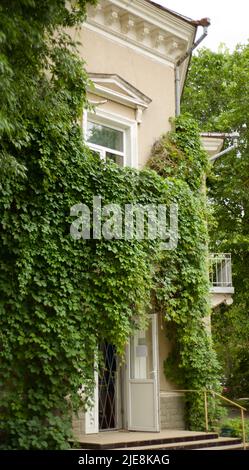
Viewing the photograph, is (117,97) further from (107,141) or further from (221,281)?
(221,281)

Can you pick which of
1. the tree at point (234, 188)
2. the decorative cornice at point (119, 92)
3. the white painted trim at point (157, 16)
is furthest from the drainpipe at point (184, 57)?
the tree at point (234, 188)

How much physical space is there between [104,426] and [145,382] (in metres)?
1.17

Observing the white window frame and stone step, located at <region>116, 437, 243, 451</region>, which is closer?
stone step, located at <region>116, 437, 243, 451</region>

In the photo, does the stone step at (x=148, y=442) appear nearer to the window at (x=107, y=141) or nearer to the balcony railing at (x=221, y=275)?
the window at (x=107, y=141)

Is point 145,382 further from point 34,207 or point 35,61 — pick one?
point 35,61

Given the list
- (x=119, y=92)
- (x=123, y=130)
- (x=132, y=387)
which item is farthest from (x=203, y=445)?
(x=119, y=92)

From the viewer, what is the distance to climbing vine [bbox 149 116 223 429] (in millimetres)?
→ 11742

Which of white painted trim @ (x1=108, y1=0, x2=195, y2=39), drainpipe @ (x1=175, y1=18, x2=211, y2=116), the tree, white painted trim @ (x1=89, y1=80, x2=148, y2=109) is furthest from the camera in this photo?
the tree

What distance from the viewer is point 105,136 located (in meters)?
12.6

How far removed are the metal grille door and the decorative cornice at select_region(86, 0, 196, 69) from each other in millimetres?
6672

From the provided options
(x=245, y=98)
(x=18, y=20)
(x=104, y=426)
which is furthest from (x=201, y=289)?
(x=245, y=98)

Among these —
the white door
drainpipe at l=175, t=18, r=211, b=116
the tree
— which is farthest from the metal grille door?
the tree

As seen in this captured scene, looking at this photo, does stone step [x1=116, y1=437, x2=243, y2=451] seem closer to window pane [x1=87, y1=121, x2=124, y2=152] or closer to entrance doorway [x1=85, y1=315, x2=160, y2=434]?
entrance doorway [x1=85, y1=315, x2=160, y2=434]

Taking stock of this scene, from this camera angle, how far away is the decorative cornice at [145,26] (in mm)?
12438
